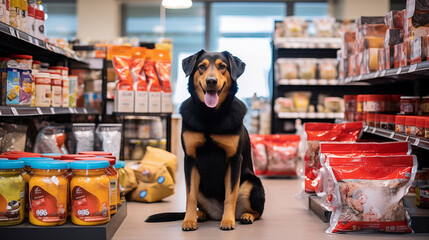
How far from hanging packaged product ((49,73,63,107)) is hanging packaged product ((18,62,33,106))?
0.50 m

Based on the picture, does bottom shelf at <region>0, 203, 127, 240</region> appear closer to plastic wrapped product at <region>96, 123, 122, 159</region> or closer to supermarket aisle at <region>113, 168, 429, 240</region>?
supermarket aisle at <region>113, 168, 429, 240</region>

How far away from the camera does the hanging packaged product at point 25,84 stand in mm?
3026

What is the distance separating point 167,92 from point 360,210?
249 cm

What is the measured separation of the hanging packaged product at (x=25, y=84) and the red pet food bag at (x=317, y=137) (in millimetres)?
2119

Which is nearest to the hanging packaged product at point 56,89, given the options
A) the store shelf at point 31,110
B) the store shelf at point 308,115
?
the store shelf at point 31,110

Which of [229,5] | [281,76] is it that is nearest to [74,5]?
[229,5]

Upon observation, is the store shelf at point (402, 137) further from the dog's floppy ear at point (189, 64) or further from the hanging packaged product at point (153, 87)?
the hanging packaged product at point (153, 87)

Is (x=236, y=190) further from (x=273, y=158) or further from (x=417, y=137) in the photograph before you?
(x=273, y=158)

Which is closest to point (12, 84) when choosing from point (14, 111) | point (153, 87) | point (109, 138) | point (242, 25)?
point (14, 111)

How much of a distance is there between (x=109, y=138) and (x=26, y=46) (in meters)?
1.07

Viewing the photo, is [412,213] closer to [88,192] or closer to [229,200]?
[229,200]

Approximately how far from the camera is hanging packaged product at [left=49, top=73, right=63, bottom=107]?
12.0 ft

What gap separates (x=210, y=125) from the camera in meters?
2.75

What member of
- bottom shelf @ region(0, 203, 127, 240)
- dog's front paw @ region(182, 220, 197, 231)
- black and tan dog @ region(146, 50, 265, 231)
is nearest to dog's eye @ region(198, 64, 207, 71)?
black and tan dog @ region(146, 50, 265, 231)
